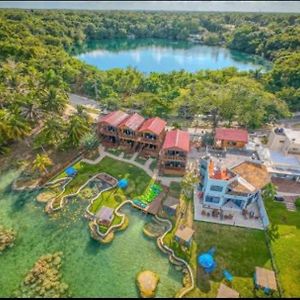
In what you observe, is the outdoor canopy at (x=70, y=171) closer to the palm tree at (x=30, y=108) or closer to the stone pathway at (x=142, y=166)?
the stone pathway at (x=142, y=166)

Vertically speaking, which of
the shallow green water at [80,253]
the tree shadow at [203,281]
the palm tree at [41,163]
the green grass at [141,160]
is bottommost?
the shallow green water at [80,253]

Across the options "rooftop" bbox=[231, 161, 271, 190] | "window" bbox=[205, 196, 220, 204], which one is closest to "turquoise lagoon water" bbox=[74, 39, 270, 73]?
"rooftop" bbox=[231, 161, 271, 190]

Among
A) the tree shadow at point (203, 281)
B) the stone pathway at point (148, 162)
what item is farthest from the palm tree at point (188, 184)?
the tree shadow at point (203, 281)

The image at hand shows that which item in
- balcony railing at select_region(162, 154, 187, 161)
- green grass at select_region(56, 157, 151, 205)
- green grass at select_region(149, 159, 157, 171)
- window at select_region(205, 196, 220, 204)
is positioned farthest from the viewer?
green grass at select_region(149, 159, 157, 171)

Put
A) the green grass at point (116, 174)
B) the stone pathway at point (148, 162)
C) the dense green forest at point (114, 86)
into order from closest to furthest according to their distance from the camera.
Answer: the green grass at point (116, 174), the stone pathway at point (148, 162), the dense green forest at point (114, 86)

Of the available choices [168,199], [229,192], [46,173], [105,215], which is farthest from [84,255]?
[229,192]

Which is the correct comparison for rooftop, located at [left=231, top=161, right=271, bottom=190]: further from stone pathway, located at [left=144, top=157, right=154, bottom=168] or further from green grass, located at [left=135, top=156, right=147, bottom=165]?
green grass, located at [left=135, top=156, right=147, bottom=165]

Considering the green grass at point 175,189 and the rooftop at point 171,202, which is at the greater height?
the rooftop at point 171,202
